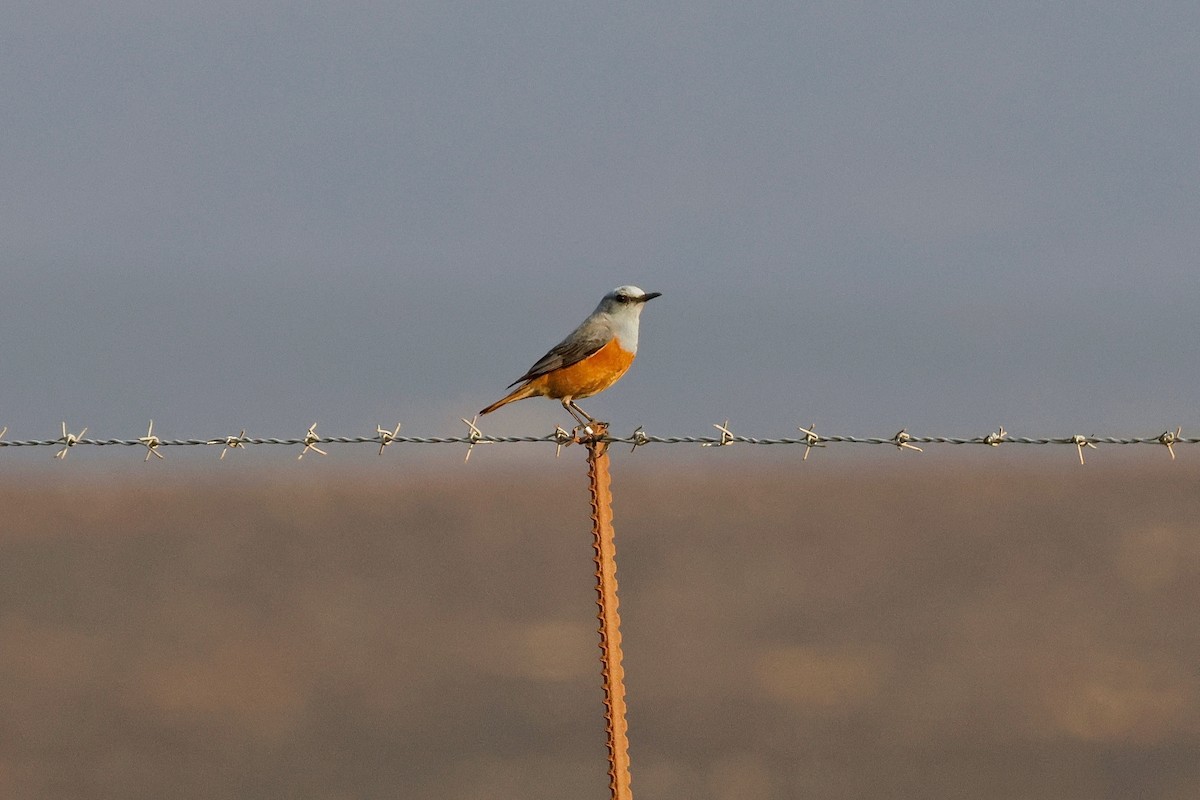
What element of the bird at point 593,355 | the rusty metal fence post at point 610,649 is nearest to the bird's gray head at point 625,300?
the bird at point 593,355

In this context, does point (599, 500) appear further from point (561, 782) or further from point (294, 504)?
point (294, 504)

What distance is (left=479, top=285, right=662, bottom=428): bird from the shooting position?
9375 mm

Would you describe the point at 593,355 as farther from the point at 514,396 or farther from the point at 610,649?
the point at 610,649

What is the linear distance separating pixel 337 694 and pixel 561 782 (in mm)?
4078

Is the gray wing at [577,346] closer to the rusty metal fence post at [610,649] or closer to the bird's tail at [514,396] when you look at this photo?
the bird's tail at [514,396]

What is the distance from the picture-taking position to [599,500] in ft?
20.4

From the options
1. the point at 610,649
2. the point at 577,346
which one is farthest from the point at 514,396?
the point at 610,649

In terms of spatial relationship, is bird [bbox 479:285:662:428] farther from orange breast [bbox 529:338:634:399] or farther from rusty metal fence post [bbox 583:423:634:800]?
rusty metal fence post [bbox 583:423:634:800]

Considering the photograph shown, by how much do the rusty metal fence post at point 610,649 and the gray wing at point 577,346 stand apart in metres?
3.15

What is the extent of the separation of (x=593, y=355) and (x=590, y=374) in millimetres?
115

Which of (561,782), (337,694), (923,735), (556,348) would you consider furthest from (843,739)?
(556,348)

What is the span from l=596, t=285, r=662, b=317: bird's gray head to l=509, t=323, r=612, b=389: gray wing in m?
0.19

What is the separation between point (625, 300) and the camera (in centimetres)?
955

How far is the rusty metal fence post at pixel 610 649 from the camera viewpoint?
6.06 m
